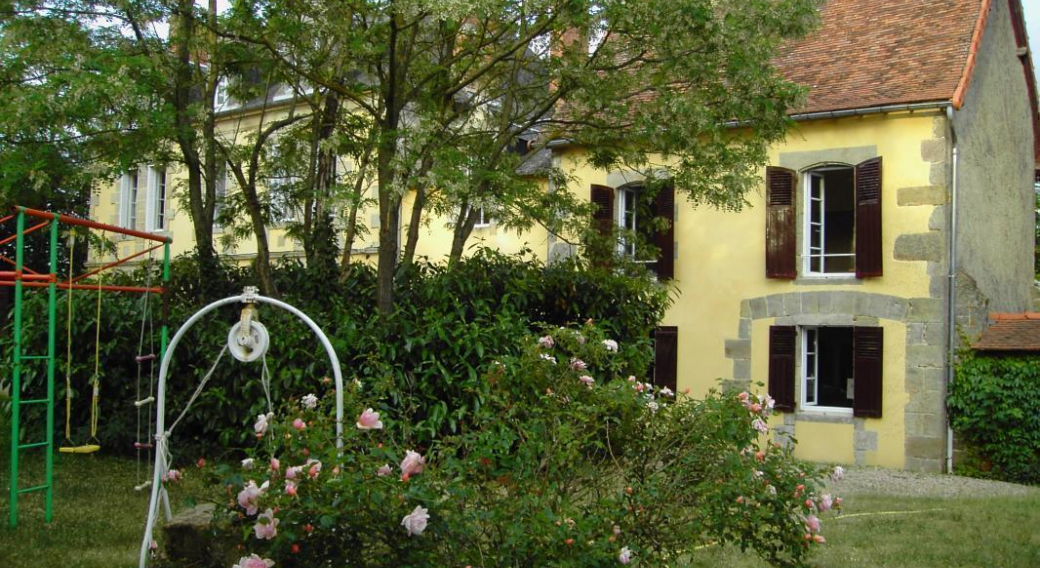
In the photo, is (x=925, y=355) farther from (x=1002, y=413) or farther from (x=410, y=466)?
(x=410, y=466)

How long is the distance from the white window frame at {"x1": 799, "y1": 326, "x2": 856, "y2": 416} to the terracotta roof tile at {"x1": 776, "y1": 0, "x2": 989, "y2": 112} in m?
3.43

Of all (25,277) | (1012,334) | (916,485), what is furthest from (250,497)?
(1012,334)

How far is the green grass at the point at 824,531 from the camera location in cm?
682

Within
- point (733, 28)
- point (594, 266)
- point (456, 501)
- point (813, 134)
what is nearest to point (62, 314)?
point (594, 266)

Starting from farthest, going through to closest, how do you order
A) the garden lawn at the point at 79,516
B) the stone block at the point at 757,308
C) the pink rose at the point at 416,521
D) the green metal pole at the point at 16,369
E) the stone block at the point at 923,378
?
the stone block at the point at 757,308
the stone block at the point at 923,378
the green metal pole at the point at 16,369
the garden lawn at the point at 79,516
the pink rose at the point at 416,521

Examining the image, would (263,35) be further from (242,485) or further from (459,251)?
(242,485)

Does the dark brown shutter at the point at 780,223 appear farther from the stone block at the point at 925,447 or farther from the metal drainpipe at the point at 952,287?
the stone block at the point at 925,447

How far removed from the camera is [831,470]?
5.42m

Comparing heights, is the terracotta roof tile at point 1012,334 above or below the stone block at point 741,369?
above

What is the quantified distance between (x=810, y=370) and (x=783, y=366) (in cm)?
69

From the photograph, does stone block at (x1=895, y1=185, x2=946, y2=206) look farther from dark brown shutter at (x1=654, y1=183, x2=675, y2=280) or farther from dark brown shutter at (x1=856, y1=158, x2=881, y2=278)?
dark brown shutter at (x1=654, y1=183, x2=675, y2=280)

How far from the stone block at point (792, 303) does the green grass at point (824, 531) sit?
529 centimetres

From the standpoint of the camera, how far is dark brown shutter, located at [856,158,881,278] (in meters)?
15.2

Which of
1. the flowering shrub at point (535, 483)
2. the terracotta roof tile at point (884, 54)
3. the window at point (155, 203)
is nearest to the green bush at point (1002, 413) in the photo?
the terracotta roof tile at point (884, 54)
